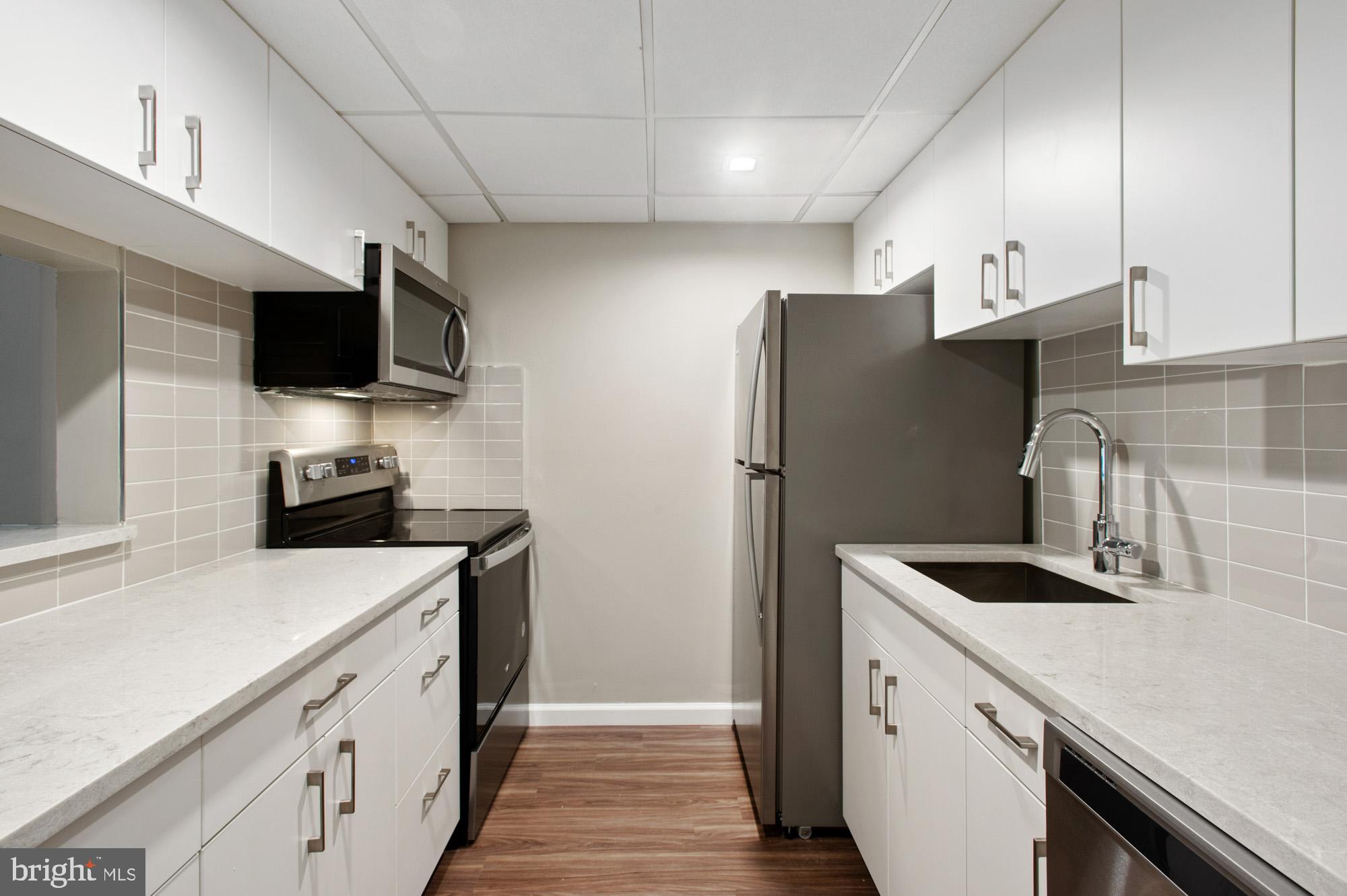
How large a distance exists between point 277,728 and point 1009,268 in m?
1.78

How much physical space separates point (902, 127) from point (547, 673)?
99.2 inches

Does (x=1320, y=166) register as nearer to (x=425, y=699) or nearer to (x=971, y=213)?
(x=971, y=213)

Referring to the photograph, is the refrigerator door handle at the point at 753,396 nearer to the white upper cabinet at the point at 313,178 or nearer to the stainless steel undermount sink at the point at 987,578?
the stainless steel undermount sink at the point at 987,578

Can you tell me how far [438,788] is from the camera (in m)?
1.79

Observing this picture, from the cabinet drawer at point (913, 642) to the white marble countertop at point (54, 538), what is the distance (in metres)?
1.79

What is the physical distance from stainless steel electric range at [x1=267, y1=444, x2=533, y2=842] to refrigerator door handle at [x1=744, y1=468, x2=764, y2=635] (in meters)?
0.86

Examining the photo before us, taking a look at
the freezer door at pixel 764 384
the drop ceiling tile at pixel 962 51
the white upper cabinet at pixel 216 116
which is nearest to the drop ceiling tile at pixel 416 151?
the white upper cabinet at pixel 216 116

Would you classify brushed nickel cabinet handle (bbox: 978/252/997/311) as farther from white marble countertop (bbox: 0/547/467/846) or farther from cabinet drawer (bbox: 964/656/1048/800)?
white marble countertop (bbox: 0/547/467/846)

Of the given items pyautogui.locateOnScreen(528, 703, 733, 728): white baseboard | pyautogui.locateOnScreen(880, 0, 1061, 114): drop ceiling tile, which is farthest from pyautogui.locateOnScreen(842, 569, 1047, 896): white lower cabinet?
pyautogui.locateOnScreen(880, 0, 1061, 114): drop ceiling tile

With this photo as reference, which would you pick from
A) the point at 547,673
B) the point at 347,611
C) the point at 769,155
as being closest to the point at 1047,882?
the point at 347,611

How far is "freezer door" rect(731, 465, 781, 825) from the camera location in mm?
2062

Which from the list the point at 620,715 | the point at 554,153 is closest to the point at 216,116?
the point at 554,153

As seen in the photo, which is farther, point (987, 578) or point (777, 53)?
point (987, 578)

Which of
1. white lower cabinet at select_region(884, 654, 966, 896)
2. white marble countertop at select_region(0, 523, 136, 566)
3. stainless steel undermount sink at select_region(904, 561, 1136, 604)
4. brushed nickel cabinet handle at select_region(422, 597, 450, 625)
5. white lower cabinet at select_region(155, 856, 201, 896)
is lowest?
white lower cabinet at select_region(884, 654, 966, 896)
